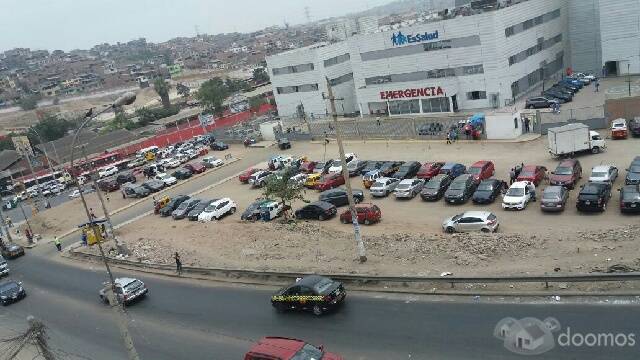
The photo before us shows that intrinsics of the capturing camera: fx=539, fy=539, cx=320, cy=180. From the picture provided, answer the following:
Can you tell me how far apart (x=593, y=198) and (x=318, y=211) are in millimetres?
15752

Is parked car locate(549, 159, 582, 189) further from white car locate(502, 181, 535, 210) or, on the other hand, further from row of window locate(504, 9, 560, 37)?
row of window locate(504, 9, 560, 37)

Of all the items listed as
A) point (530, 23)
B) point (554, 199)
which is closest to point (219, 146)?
point (530, 23)

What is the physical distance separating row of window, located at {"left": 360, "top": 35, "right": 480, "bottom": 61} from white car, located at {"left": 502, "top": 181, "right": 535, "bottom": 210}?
31.0m

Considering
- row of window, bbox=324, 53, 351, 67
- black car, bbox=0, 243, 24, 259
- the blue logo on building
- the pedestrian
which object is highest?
the blue logo on building

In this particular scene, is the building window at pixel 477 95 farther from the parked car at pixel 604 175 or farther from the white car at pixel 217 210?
the white car at pixel 217 210

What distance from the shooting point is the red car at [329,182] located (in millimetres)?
41562

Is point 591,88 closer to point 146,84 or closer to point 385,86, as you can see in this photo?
point 385,86

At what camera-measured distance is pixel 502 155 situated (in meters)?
41.8

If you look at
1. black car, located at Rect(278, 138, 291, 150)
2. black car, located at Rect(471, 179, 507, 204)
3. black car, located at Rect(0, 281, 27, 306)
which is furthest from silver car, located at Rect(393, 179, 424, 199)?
Answer: black car, located at Rect(278, 138, 291, 150)

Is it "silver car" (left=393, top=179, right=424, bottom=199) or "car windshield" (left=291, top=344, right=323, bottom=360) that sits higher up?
"car windshield" (left=291, top=344, right=323, bottom=360)

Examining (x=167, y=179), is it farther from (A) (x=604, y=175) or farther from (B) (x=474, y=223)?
(A) (x=604, y=175)

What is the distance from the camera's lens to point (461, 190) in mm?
32719

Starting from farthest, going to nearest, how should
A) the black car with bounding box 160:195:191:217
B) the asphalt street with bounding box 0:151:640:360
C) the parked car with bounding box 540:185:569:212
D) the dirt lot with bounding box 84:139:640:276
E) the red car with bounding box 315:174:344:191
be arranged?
1. the black car with bounding box 160:195:191:217
2. the red car with bounding box 315:174:344:191
3. the parked car with bounding box 540:185:569:212
4. the dirt lot with bounding box 84:139:640:276
5. the asphalt street with bounding box 0:151:640:360

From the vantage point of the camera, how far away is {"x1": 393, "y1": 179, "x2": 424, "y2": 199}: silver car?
35.8 metres
